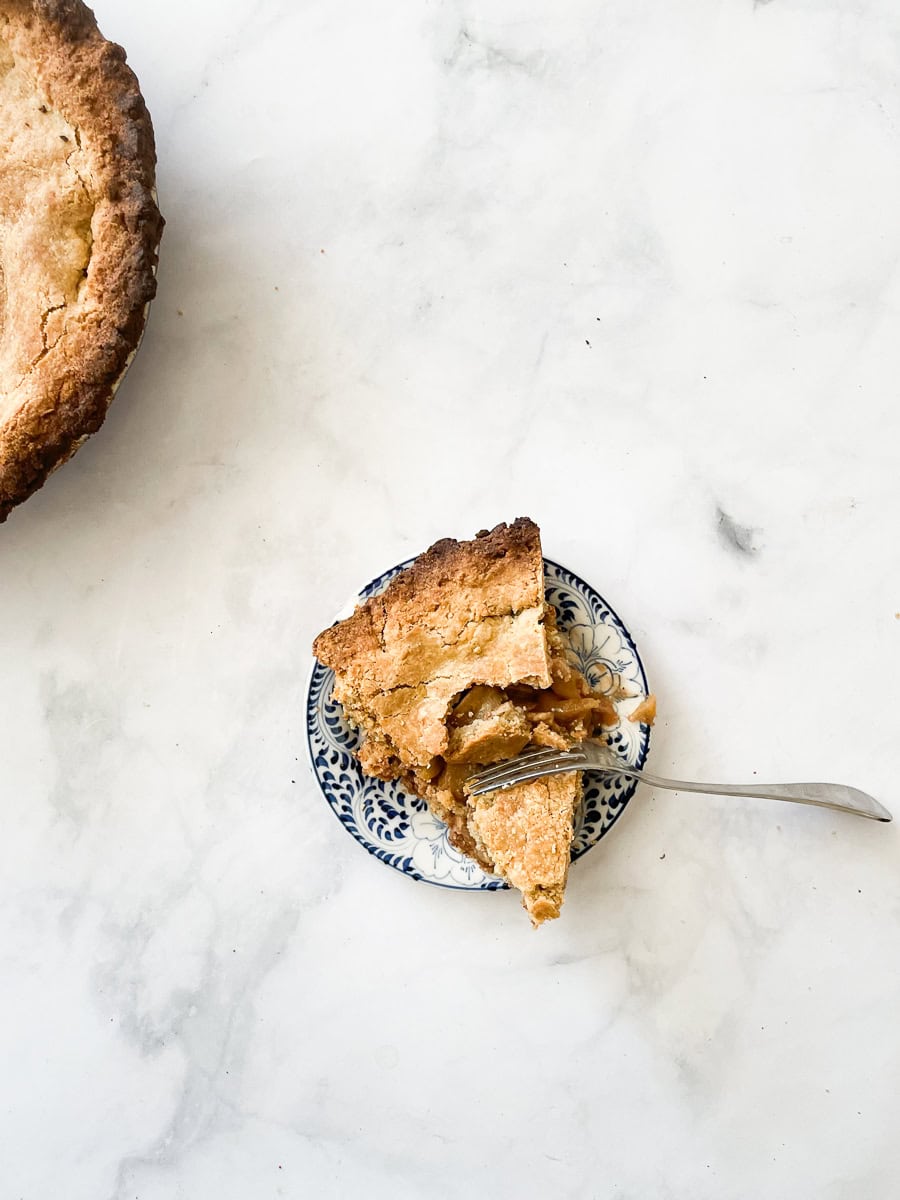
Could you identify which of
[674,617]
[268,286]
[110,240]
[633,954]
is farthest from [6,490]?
[633,954]

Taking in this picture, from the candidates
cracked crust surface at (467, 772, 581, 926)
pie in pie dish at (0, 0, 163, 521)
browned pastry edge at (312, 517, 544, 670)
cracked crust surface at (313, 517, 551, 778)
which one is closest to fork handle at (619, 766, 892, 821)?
cracked crust surface at (467, 772, 581, 926)

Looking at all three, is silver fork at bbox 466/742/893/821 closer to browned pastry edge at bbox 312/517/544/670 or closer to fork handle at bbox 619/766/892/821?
fork handle at bbox 619/766/892/821

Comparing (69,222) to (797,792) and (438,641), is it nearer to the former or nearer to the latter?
(438,641)

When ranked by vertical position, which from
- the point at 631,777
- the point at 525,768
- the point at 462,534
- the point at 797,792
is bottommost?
the point at 797,792

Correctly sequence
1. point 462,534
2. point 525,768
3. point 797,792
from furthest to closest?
point 462,534, point 797,792, point 525,768

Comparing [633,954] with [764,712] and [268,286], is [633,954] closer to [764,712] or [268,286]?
[764,712]

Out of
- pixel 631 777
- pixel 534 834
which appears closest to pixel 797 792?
pixel 631 777
